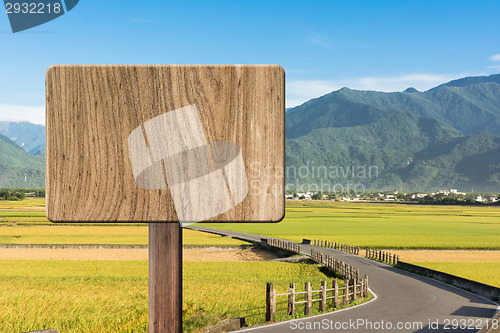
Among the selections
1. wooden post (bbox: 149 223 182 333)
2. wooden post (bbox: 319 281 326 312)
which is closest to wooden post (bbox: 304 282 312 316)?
wooden post (bbox: 319 281 326 312)

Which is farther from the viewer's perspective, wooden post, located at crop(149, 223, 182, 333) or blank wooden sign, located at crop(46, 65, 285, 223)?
wooden post, located at crop(149, 223, 182, 333)

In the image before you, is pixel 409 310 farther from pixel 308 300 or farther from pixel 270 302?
pixel 270 302

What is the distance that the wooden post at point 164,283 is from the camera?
2355mm

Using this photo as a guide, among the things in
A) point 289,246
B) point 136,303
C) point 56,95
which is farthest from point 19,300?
point 289,246

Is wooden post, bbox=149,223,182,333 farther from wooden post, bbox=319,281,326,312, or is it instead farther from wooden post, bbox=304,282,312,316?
wooden post, bbox=319,281,326,312

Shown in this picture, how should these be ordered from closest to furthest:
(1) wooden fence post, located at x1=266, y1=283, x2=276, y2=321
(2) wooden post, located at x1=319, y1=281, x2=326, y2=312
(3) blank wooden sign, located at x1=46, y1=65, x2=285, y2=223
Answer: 1. (3) blank wooden sign, located at x1=46, y1=65, x2=285, y2=223
2. (1) wooden fence post, located at x1=266, y1=283, x2=276, y2=321
3. (2) wooden post, located at x1=319, y1=281, x2=326, y2=312

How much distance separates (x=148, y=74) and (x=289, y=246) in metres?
43.8

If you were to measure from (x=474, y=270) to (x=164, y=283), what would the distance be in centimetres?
3571

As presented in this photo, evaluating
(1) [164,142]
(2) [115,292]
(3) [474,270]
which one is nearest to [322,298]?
(2) [115,292]

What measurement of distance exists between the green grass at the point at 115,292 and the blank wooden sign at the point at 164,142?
41.4 feet

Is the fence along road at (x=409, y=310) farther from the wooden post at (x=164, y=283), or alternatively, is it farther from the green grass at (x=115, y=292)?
the wooden post at (x=164, y=283)

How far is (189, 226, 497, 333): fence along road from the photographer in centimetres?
1533

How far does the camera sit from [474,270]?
33.8m

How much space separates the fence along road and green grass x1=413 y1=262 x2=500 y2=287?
190 inches
